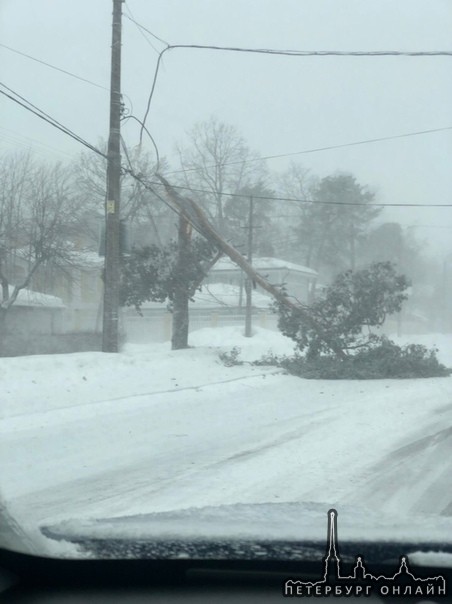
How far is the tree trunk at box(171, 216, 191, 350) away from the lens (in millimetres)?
21844

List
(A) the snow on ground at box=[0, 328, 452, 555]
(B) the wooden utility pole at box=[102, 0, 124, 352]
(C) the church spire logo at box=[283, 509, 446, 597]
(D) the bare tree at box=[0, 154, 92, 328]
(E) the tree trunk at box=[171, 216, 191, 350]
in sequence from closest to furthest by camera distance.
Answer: (C) the church spire logo at box=[283, 509, 446, 597], (A) the snow on ground at box=[0, 328, 452, 555], (B) the wooden utility pole at box=[102, 0, 124, 352], (E) the tree trunk at box=[171, 216, 191, 350], (D) the bare tree at box=[0, 154, 92, 328]

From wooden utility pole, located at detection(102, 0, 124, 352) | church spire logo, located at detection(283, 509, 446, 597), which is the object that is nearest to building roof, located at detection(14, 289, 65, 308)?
wooden utility pole, located at detection(102, 0, 124, 352)

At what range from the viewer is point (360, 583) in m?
3.19

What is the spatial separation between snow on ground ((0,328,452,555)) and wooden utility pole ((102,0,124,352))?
109cm

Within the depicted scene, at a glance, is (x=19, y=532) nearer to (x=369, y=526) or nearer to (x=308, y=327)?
(x=369, y=526)

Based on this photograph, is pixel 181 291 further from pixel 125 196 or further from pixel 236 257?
pixel 125 196

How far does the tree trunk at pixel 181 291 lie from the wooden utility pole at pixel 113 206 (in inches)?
161

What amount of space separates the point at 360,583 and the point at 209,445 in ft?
22.5

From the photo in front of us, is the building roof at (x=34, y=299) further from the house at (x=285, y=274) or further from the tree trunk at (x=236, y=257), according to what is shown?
the tree trunk at (x=236, y=257)

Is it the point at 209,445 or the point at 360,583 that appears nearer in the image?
the point at 360,583

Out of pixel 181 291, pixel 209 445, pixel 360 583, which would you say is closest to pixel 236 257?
pixel 181 291

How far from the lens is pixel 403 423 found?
11.8 metres

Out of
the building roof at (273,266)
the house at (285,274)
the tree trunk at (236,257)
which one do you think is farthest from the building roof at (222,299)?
the tree trunk at (236,257)

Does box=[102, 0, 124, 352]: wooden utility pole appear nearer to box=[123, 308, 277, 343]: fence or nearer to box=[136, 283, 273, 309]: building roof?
box=[123, 308, 277, 343]: fence
